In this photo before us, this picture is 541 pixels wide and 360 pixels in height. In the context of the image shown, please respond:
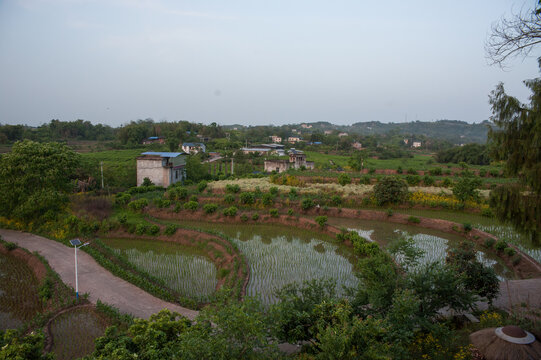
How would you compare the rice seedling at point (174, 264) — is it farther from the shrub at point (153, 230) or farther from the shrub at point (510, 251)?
the shrub at point (510, 251)

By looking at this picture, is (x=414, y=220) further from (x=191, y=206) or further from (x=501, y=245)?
(x=191, y=206)

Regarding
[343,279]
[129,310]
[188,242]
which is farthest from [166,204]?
[343,279]

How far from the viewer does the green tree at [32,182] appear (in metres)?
18.2

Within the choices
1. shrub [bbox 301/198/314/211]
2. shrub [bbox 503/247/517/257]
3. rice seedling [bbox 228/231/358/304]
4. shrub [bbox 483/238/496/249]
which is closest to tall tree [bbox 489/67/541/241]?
rice seedling [bbox 228/231/358/304]

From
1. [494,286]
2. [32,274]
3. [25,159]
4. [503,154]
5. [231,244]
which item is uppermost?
[503,154]

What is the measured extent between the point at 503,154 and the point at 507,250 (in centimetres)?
962

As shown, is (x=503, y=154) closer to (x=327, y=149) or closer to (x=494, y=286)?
(x=494, y=286)

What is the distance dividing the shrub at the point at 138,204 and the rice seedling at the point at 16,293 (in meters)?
7.79

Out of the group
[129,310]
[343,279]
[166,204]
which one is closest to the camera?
[129,310]

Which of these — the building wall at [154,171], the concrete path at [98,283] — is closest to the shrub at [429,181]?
the building wall at [154,171]

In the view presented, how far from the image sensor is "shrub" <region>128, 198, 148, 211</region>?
886 inches

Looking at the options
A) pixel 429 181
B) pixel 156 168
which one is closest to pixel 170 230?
pixel 156 168

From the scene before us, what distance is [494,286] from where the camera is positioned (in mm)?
9641

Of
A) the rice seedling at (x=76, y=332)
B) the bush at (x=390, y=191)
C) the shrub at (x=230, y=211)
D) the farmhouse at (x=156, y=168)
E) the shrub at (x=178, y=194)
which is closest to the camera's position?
the rice seedling at (x=76, y=332)
